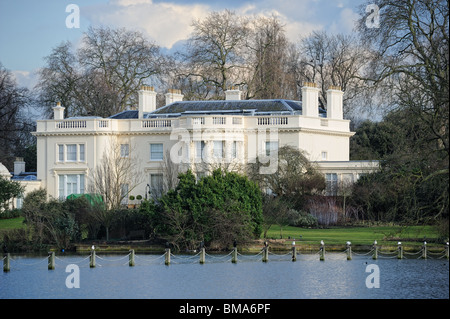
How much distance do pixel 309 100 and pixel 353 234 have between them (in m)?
16.5

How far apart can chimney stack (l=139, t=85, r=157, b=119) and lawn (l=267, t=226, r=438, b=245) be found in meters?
17.0

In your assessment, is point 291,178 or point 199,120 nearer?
point 291,178

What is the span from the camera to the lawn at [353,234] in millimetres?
39562

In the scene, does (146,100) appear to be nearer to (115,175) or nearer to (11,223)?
(115,175)

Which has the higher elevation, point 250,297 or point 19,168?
point 19,168

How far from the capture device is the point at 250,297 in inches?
1130

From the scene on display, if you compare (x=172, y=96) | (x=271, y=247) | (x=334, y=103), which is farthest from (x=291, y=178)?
(x=172, y=96)

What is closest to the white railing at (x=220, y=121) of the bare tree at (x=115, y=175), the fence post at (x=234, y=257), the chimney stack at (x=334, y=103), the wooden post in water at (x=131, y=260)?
the bare tree at (x=115, y=175)

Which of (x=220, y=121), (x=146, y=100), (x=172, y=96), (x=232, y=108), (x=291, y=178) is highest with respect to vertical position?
(x=172, y=96)

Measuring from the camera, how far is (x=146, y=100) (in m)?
62.5

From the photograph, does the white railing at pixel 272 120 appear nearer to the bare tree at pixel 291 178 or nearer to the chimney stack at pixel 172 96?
the bare tree at pixel 291 178

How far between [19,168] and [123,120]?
9263 mm
